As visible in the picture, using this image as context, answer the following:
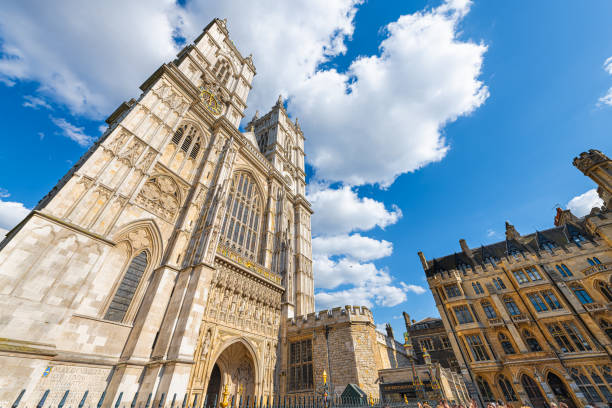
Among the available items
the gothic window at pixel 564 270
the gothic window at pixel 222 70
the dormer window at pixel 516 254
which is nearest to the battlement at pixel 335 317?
the dormer window at pixel 516 254

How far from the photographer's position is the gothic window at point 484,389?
19.0 m

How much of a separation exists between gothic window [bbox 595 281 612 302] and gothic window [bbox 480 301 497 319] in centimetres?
736

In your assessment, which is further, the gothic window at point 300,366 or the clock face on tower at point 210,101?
the clock face on tower at point 210,101

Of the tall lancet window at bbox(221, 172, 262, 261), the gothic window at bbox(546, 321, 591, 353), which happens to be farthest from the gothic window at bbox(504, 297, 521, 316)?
the tall lancet window at bbox(221, 172, 262, 261)

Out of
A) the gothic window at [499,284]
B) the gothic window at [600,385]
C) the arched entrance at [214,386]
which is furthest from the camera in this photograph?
the gothic window at [499,284]

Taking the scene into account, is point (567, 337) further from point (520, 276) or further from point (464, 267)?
point (464, 267)

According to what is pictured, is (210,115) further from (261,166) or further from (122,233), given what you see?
(122,233)

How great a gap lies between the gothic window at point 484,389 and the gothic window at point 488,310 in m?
5.05

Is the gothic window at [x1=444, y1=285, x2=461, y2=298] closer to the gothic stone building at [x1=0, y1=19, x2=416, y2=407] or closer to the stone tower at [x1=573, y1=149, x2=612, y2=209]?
the gothic stone building at [x1=0, y1=19, x2=416, y2=407]

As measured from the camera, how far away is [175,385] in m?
9.59

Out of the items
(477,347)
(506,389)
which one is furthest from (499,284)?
(506,389)

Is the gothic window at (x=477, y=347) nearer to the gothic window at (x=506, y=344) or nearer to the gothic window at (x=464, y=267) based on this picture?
the gothic window at (x=506, y=344)

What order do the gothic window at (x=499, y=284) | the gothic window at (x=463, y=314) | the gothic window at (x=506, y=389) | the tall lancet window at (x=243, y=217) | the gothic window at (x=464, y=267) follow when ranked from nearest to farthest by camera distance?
the gothic window at (x=506, y=389), the tall lancet window at (x=243, y=217), the gothic window at (x=463, y=314), the gothic window at (x=499, y=284), the gothic window at (x=464, y=267)

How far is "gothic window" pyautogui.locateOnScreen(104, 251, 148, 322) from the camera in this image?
11.0m
